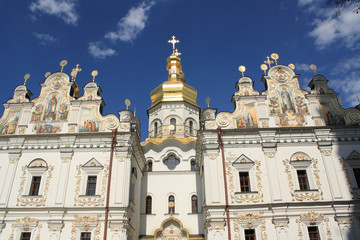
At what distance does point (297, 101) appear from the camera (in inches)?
731

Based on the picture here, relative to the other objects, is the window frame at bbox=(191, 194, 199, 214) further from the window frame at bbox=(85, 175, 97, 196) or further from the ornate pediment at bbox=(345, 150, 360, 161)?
the ornate pediment at bbox=(345, 150, 360, 161)

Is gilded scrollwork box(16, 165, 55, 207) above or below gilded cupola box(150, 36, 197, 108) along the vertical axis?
below

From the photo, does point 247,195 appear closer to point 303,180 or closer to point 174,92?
point 303,180

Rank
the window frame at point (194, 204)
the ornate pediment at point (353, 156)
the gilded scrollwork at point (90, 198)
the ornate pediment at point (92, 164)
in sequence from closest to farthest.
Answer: the gilded scrollwork at point (90, 198) → the ornate pediment at point (353, 156) → the ornate pediment at point (92, 164) → the window frame at point (194, 204)

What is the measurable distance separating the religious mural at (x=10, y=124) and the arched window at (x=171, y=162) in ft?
33.3

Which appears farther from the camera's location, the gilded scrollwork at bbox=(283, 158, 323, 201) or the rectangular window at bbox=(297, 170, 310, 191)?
the rectangular window at bbox=(297, 170, 310, 191)

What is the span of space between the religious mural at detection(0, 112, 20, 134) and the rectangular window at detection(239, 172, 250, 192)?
1334 centimetres

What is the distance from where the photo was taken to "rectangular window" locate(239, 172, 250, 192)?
53.1ft

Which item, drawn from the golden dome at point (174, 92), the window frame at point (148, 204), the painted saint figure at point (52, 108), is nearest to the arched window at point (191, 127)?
the golden dome at point (174, 92)

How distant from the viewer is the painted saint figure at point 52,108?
1859 cm

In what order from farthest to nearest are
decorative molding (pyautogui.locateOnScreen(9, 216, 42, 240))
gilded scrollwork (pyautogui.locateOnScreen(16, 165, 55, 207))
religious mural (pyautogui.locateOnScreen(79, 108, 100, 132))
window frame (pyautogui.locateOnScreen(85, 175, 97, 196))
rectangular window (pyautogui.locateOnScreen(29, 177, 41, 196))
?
religious mural (pyautogui.locateOnScreen(79, 108, 100, 132)), rectangular window (pyautogui.locateOnScreen(29, 177, 41, 196)), window frame (pyautogui.locateOnScreen(85, 175, 97, 196)), gilded scrollwork (pyautogui.locateOnScreen(16, 165, 55, 207)), decorative molding (pyautogui.locateOnScreen(9, 216, 42, 240))

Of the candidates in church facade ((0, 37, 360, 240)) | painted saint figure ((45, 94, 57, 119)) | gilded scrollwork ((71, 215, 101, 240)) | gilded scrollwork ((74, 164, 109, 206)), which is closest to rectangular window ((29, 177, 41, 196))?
church facade ((0, 37, 360, 240))

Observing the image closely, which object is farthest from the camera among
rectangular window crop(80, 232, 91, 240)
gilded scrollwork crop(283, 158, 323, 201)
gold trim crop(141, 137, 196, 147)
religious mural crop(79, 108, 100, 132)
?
gold trim crop(141, 137, 196, 147)

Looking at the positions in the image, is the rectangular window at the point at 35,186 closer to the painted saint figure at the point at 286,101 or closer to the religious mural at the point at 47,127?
the religious mural at the point at 47,127
